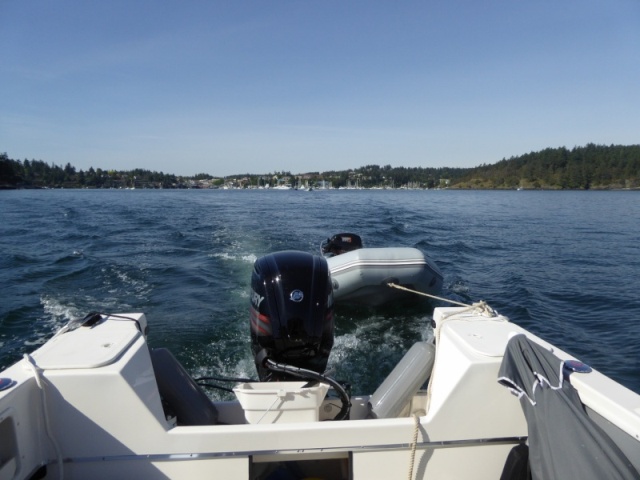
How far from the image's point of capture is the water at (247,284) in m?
5.05

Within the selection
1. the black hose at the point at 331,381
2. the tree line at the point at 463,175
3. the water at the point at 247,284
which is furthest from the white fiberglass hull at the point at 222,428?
the tree line at the point at 463,175

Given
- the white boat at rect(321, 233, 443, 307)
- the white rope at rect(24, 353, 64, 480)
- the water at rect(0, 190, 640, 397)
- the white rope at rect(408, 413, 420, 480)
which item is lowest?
the water at rect(0, 190, 640, 397)

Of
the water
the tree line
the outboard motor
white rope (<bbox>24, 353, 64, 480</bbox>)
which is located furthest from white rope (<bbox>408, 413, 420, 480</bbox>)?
the tree line

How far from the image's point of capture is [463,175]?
97.9m

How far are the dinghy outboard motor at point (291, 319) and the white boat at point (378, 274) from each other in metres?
3.10

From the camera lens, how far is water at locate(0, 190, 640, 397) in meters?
5.05

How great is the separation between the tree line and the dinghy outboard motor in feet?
232

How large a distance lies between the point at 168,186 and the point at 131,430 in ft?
301

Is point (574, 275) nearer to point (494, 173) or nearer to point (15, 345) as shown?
point (15, 345)

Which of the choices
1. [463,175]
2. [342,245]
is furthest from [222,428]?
[463,175]

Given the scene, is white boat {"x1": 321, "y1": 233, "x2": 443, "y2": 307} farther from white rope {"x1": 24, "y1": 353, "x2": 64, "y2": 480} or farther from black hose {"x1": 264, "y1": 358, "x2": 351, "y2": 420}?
white rope {"x1": 24, "y1": 353, "x2": 64, "y2": 480}

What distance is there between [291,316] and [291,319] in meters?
0.02

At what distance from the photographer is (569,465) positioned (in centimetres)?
140

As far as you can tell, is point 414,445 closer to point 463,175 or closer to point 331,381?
point 331,381
